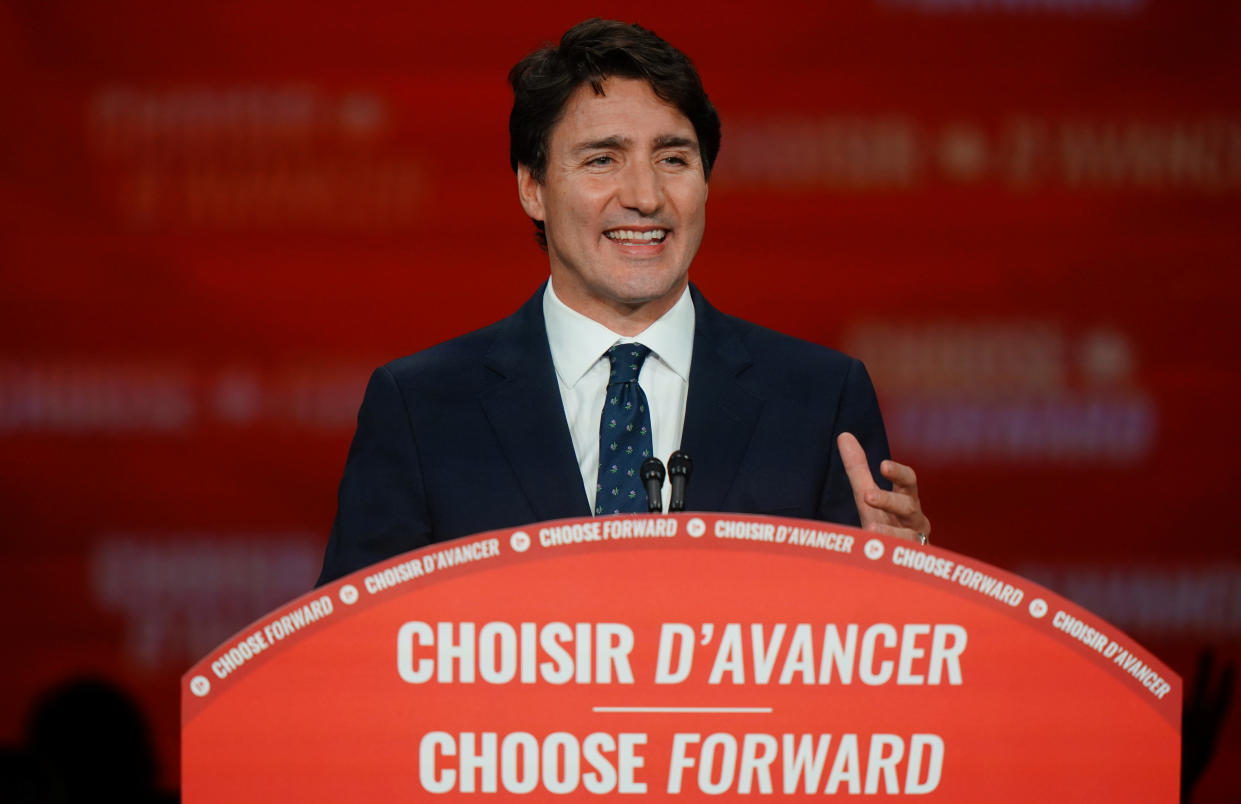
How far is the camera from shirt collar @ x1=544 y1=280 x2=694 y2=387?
1.64 metres

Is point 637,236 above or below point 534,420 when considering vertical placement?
above

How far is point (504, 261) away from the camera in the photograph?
10.5ft

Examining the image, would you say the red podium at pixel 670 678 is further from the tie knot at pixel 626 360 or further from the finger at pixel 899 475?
the tie knot at pixel 626 360

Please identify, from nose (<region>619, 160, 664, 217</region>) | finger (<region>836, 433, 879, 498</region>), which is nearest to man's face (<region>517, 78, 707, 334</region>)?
nose (<region>619, 160, 664, 217</region>)

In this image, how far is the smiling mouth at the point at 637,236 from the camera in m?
1.64

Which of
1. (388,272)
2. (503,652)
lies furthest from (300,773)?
(388,272)

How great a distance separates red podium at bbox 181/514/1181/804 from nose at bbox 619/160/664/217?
0.61 m

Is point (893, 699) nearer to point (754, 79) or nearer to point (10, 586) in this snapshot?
point (754, 79)

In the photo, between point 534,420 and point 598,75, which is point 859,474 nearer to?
point 534,420

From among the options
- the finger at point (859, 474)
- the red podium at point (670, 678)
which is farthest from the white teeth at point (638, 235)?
the red podium at point (670, 678)

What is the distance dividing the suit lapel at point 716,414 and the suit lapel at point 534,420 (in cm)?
12

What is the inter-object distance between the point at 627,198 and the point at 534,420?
26 centimetres

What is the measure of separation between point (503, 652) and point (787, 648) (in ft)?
0.65

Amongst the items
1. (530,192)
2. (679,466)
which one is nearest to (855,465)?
(679,466)
